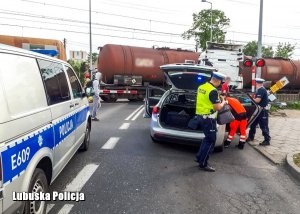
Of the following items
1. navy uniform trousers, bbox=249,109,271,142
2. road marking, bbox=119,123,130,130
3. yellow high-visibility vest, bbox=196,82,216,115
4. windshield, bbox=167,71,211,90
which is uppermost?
windshield, bbox=167,71,211,90

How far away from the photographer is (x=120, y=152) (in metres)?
6.69

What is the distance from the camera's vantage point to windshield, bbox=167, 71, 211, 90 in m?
7.18

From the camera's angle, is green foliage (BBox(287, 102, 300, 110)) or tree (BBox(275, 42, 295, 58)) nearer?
green foliage (BBox(287, 102, 300, 110))

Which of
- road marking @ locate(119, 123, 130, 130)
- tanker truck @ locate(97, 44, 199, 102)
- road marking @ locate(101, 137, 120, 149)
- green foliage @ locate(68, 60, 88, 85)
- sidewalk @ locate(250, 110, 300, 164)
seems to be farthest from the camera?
tanker truck @ locate(97, 44, 199, 102)

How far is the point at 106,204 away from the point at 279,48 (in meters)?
49.5

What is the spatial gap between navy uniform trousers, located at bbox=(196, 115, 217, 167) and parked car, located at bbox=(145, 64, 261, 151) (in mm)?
877

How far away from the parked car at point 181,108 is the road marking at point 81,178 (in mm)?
1924

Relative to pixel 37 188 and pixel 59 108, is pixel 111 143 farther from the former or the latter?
pixel 37 188

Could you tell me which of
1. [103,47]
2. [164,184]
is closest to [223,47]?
[103,47]

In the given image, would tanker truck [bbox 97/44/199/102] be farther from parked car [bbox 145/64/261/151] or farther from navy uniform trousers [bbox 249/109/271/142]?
navy uniform trousers [bbox 249/109/271/142]

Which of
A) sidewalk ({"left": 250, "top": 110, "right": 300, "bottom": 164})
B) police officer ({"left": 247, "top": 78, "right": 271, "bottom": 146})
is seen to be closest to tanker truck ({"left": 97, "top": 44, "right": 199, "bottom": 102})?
sidewalk ({"left": 250, "top": 110, "right": 300, "bottom": 164})

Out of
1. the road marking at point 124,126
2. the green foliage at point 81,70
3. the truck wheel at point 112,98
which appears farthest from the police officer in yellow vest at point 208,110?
the truck wheel at point 112,98

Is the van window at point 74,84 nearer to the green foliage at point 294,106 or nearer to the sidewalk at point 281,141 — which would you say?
the sidewalk at point 281,141

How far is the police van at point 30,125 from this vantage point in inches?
103
